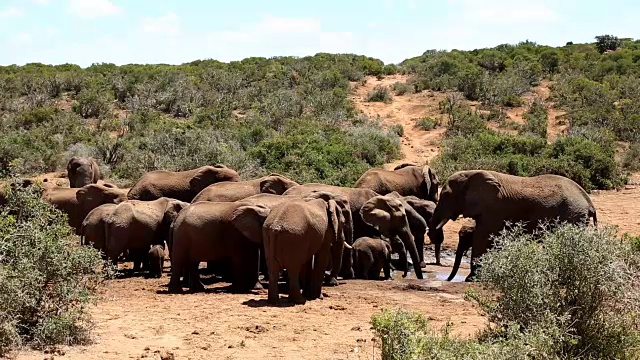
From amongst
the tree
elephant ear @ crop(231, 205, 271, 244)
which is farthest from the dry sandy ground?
the tree

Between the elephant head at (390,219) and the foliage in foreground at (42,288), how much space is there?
5.69 m

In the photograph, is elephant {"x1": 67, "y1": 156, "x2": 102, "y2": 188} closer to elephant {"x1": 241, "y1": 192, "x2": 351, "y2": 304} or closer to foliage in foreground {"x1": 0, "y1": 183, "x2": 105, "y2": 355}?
elephant {"x1": 241, "y1": 192, "x2": 351, "y2": 304}

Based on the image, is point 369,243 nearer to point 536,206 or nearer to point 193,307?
point 536,206

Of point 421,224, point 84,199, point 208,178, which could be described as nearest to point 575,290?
point 421,224

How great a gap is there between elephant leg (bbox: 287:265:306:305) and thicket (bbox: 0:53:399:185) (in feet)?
23.6

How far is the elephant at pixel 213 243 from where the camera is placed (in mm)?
12000

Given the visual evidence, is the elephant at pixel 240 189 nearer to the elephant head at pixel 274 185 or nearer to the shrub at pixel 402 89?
the elephant head at pixel 274 185

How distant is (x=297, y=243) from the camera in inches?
428

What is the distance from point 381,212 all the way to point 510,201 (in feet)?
7.12

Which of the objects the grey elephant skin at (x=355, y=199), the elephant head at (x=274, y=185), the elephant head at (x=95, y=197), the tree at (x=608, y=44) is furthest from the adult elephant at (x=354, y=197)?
the tree at (x=608, y=44)

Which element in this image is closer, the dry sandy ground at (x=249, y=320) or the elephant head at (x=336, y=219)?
the dry sandy ground at (x=249, y=320)

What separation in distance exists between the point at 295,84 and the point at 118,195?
1149 inches

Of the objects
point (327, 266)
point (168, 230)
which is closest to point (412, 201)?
point (327, 266)

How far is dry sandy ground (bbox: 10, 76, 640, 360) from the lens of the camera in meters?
8.38
